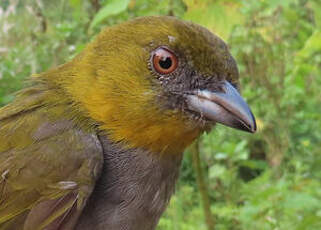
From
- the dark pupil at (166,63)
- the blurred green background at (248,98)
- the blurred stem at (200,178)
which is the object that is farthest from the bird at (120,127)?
the blurred stem at (200,178)

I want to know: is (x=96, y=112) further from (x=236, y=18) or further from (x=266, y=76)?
(x=266, y=76)

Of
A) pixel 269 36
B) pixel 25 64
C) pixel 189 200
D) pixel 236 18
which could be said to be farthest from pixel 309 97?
pixel 236 18

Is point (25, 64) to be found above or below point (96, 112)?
below

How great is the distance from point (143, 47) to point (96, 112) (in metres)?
0.29

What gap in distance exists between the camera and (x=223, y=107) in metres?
1.89

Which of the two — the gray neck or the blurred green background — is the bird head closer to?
the gray neck

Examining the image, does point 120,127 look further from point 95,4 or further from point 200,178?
point 95,4

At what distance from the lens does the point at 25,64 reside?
17.6 feet

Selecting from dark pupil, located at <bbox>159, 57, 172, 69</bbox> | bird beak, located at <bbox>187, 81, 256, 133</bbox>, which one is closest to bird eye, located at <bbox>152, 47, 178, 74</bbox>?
dark pupil, located at <bbox>159, 57, 172, 69</bbox>

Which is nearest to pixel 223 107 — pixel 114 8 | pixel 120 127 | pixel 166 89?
pixel 166 89

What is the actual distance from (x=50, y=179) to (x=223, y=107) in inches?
25.7

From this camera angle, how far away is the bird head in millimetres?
1875

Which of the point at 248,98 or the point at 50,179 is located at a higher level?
the point at 50,179

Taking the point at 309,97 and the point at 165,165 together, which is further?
the point at 309,97
